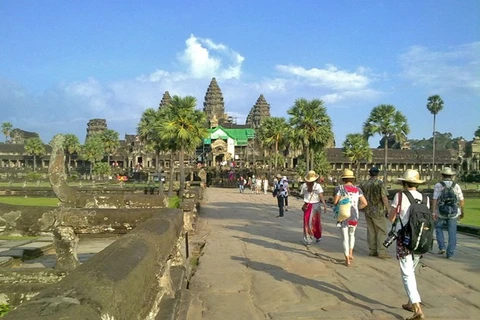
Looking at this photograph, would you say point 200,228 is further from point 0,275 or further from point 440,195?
point 0,275

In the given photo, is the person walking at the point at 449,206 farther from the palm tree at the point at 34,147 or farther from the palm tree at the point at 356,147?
the palm tree at the point at 34,147

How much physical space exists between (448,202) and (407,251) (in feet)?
13.0

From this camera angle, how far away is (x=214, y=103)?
10719 centimetres

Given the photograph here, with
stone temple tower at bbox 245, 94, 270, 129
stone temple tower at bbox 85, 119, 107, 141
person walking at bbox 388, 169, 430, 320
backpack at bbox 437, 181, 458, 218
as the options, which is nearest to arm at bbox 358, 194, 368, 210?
backpack at bbox 437, 181, 458, 218

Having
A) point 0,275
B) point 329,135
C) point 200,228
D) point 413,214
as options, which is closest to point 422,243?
point 413,214

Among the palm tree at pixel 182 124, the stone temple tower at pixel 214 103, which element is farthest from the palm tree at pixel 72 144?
the palm tree at pixel 182 124

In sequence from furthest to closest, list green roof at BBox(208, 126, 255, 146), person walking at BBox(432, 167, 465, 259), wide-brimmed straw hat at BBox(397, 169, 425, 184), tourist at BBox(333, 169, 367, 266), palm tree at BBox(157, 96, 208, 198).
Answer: green roof at BBox(208, 126, 255, 146) → palm tree at BBox(157, 96, 208, 198) → person walking at BBox(432, 167, 465, 259) → tourist at BBox(333, 169, 367, 266) → wide-brimmed straw hat at BBox(397, 169, 425, 184)

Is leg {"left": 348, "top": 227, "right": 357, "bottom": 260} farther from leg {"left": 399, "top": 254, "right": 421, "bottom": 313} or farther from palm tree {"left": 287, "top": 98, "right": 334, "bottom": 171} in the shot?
palm tree {"left": 287, "top": 98, "right": 334, "bottom": 171}

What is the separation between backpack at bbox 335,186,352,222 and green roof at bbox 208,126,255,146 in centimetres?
8076

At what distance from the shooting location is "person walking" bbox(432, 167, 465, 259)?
8.30 m

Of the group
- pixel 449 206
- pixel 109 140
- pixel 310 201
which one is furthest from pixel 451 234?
pixel 109 140

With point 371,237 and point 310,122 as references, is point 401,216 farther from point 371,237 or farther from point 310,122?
point 310,122

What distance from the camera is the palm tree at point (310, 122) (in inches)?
1463

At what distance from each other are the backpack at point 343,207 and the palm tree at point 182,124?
2767 centimetres
